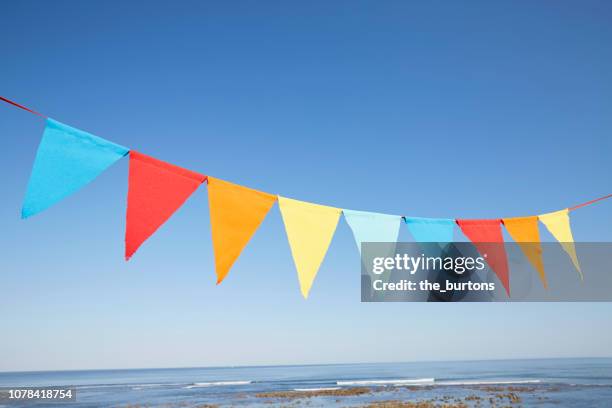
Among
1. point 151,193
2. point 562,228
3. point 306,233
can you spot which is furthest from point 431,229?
point 151,193

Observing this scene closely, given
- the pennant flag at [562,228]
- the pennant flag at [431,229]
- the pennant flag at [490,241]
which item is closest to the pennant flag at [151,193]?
the pennant flag at [431,229]

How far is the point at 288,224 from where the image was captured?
19.9ft

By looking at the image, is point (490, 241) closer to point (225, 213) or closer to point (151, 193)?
point (225, 213)

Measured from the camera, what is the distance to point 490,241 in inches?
287

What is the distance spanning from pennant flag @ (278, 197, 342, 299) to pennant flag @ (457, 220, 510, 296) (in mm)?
2091

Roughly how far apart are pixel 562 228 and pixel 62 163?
22.5 ft

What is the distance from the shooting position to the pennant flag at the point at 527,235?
24.3ft

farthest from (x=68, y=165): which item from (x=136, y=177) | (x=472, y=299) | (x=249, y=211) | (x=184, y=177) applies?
(x=472, y=299)

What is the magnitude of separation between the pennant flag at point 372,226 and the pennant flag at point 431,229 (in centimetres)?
22

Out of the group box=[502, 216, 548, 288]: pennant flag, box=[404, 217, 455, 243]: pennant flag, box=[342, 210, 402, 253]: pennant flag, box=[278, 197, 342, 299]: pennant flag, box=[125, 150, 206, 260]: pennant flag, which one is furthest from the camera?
box=[502, 216, 548, 288]: pennant flag

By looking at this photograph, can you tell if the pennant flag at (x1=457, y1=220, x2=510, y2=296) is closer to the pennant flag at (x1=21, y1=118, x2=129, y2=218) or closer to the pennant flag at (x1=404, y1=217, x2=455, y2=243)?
the pennant flag at (x1=404, y1=217, x2=455, y2=243)

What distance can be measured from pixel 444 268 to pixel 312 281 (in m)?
2.67

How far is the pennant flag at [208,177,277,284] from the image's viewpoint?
5.35 meters

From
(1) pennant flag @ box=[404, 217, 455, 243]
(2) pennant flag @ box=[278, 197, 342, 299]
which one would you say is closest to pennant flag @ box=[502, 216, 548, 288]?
(1) pennant flag @ box=[404, 217, 455, 243]
